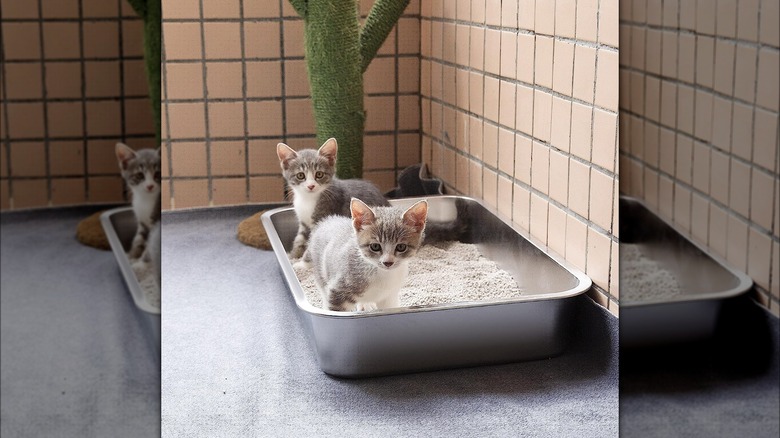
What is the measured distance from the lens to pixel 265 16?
95 cm

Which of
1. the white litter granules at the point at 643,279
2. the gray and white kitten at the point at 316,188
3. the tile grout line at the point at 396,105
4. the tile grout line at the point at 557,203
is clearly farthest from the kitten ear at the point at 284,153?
the white litter granules at the point at 643,279

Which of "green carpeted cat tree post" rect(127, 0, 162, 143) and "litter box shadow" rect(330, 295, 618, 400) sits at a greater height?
"green carpeted cat tree post" rect(127, 0, 162, 143)

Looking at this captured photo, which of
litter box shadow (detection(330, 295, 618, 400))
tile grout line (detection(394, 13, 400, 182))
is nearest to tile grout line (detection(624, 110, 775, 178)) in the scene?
tile grout line (detection(394, 13, 400, 182))

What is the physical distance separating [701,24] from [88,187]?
0.22m

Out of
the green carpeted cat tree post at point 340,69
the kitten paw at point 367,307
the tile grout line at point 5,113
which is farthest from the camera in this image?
the kitten paw at point 367,307

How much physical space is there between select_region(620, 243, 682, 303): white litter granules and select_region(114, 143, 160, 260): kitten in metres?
0.19

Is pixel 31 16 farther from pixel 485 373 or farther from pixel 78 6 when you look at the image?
pixel 485 373

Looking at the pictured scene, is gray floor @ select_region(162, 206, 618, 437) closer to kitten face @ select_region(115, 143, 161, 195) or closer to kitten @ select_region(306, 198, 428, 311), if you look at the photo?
kitten @ select_region(306, 198, 428, 311)

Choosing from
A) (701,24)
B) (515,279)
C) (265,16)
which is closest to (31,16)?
(701,24)

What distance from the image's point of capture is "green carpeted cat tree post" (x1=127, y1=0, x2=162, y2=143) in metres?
0.22

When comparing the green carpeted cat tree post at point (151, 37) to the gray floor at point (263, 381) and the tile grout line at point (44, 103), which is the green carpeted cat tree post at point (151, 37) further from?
the gray floor at point (263, 381)

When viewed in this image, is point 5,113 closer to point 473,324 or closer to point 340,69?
point 340,69

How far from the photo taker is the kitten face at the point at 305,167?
996mm

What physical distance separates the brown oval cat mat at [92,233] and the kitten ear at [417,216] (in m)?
0.79
